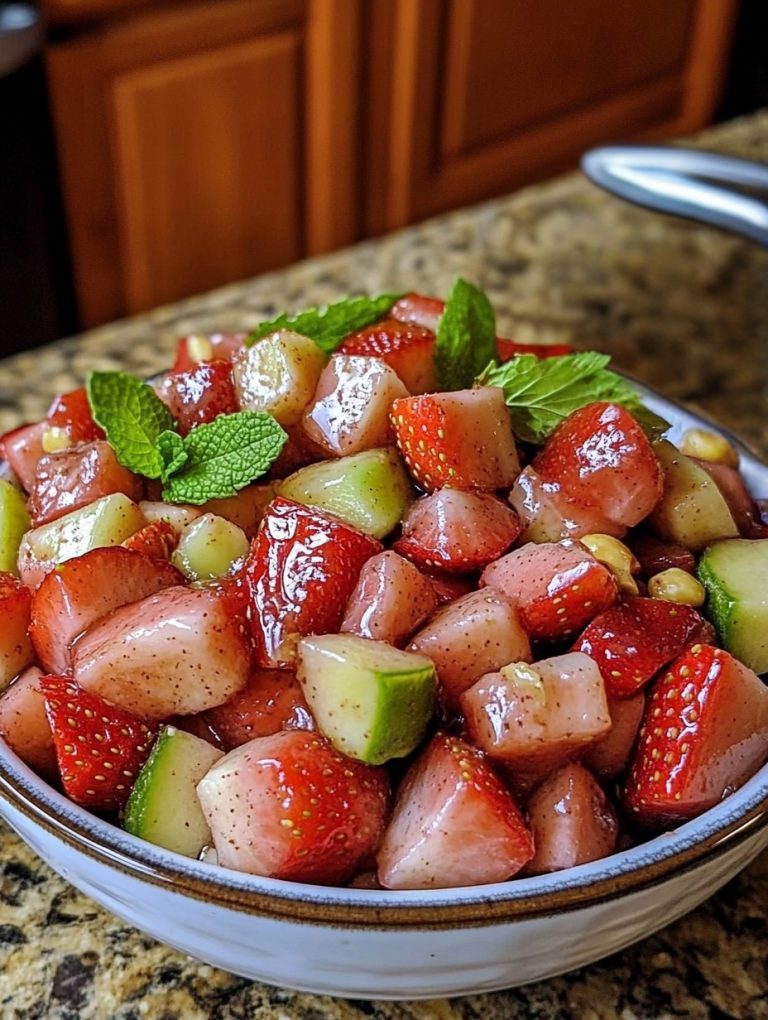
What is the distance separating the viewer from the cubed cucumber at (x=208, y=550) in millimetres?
854

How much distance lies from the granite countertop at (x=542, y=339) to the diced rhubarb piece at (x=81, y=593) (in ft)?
0.68

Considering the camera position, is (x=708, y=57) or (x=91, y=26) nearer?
(x=91, y=26)

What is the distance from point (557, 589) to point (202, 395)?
13.5 inches

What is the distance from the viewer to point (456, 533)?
834 millimetres

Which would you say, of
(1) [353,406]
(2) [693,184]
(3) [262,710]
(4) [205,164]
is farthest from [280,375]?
(4) [205,164]

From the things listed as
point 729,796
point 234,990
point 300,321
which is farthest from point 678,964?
point 300,321

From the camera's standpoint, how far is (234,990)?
2.70 ft

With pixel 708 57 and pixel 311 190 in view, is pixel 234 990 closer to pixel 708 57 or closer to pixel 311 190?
pixel 311 190

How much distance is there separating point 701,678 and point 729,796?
0.24 ft

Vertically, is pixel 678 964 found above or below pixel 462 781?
below

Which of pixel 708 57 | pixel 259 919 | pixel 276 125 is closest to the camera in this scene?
pixel 259 919

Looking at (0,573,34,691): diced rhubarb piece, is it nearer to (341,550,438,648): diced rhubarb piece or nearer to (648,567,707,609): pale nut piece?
(341,550,438,648): diced rhubarb piece

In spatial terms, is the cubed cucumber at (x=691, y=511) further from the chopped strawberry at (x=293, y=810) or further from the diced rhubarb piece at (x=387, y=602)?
the chopped strawberry at (x=293, y=810)

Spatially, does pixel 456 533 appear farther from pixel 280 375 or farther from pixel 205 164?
pixel 205 164
